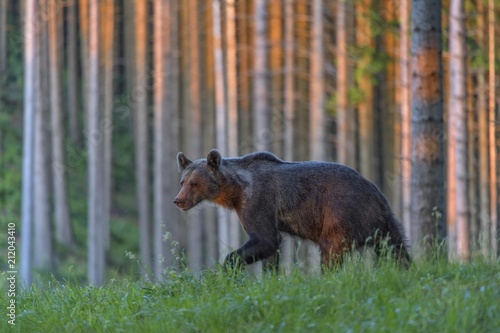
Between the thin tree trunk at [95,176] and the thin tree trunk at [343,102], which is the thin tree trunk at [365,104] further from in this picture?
the thin tree trunk at [95,176]

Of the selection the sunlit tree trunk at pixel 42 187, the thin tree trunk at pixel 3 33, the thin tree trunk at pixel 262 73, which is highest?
the thin tree trunk at pixel 3 33

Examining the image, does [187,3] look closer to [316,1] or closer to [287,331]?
[316,1]

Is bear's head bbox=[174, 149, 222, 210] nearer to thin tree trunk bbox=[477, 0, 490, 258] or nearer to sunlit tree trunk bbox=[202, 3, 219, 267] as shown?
thin tree trunk bbox=[477, 0, 490, 258]

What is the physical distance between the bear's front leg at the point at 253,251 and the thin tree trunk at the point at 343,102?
21022mm

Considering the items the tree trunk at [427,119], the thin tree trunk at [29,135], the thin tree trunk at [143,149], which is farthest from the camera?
the thin tree trunk at [143,149]

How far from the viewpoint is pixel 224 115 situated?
26094 mm

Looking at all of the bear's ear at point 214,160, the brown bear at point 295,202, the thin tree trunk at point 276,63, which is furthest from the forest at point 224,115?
the bear's ear at point 214,160

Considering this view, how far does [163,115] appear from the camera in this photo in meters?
28.6

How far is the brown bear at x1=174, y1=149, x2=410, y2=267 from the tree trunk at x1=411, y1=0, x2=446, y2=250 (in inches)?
105

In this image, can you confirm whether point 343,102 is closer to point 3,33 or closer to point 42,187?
point 42,187

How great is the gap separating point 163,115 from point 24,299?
19297 mm

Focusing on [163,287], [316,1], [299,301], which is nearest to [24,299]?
[163,287]

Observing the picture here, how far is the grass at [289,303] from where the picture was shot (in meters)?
7.07

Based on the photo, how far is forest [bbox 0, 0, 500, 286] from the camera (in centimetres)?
2039
